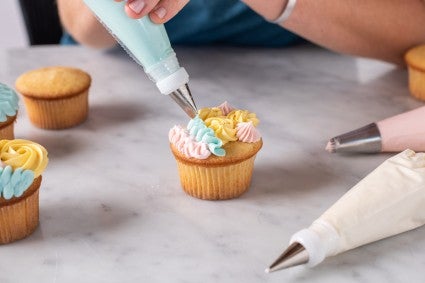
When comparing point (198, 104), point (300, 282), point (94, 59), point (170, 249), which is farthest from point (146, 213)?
point (94, 59)

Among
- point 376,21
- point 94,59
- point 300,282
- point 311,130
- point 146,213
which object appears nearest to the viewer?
point 300,282

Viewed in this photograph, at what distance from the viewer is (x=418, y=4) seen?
4.25 ft

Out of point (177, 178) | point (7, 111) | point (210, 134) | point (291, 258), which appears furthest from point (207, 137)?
point (7, 111)

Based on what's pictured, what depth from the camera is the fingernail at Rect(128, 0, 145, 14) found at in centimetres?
86

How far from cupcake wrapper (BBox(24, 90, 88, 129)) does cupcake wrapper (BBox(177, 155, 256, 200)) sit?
271mm

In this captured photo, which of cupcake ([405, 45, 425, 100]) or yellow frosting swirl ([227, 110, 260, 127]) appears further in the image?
cupcake ([405, 45, 425, 100])

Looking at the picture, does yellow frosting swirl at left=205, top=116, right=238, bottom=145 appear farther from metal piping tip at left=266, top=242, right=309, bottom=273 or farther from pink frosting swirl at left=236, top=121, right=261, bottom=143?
metal piping tip at left=266, top=242, right=309, bottom=273

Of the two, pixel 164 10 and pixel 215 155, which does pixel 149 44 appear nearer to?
pixel 164 10

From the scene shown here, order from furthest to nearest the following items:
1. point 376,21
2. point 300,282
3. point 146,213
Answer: point 376,21
point 146,213
point 300,282

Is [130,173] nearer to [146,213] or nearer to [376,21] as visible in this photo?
[146,213]

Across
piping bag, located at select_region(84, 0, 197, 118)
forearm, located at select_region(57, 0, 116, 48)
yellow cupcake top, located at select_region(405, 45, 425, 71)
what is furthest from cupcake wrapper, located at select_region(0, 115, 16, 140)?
yellow cupcake top, located at select_region(405, 45, 425, 71)

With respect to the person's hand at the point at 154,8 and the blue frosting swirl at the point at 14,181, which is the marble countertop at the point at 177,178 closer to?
the blue frosting swirl at the point at 14,181

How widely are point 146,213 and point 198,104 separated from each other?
0.34 m

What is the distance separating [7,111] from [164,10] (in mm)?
311
